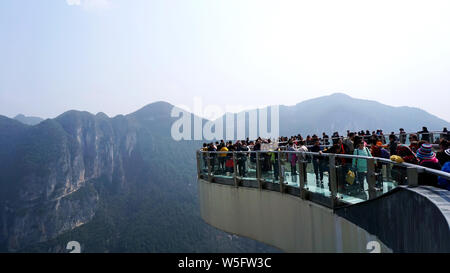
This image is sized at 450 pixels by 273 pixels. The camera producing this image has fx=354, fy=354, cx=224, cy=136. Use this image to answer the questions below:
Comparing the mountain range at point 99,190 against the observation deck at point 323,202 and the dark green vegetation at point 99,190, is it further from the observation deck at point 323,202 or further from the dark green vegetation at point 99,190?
the observation deck at point 323,202

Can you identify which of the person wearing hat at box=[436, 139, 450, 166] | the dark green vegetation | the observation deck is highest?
the person wearing hat at box=[436, 139, 450, 166]

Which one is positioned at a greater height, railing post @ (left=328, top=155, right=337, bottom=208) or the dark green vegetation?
railing post @ (left=328, top=155, right=337, bottom=208)

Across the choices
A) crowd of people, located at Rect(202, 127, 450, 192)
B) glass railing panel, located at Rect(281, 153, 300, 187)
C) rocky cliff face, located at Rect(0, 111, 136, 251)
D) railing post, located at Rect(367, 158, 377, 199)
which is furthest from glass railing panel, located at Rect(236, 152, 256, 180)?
rocky cliff face, located at Rect(0, 111, 136, 251)

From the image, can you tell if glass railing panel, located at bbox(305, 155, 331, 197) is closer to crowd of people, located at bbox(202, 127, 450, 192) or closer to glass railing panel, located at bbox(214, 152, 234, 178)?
crowd of people, located at bbox(202, 127, 450, 192)

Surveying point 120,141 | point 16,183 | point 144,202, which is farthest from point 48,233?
point 120,141

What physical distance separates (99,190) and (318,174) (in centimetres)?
16507

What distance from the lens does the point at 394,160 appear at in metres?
4.49

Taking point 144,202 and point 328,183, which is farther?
point 144,202

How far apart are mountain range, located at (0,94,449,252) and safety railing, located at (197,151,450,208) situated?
367 ft

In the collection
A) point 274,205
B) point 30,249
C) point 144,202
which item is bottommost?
point 30,249

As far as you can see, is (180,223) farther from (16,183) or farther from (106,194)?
(16,183)

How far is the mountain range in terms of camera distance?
5002 inches
